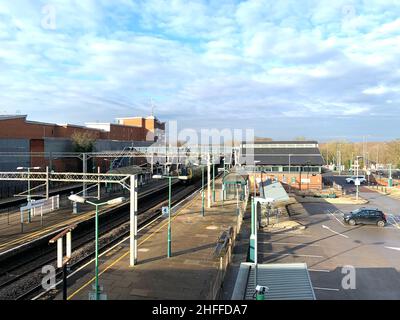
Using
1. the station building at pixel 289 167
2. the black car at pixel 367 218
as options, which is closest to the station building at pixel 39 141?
the station building at pixel 289 167

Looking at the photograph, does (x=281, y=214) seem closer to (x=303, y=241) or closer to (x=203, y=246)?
(x=303, y=241)

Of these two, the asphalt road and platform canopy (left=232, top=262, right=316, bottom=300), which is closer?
platform canopy (left=232, top=262, right=316, bottom=300)

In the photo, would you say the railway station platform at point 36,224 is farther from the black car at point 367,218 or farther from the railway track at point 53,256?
the black car at point 367,218

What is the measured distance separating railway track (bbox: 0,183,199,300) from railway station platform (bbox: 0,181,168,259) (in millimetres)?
949

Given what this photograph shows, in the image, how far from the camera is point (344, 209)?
A: 35.2 meters

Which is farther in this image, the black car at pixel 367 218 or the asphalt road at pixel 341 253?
the black car at pixel 367 218

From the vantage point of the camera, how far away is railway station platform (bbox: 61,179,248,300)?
42.5 feet

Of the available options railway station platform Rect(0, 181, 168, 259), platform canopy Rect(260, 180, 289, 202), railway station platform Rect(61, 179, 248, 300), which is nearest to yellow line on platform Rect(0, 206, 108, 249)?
railway station platform Rect(0, 181, 168, 259)

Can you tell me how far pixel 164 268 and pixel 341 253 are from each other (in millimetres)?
10252

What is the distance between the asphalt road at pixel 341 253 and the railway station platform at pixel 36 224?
13150 millimetres

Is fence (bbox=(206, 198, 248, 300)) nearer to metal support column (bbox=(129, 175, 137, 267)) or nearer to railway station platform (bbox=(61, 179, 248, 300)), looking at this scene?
railway station platform (bbox=(61, 179, 248, 300))

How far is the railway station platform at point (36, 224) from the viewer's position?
20.0 meters

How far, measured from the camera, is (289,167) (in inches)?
2053
